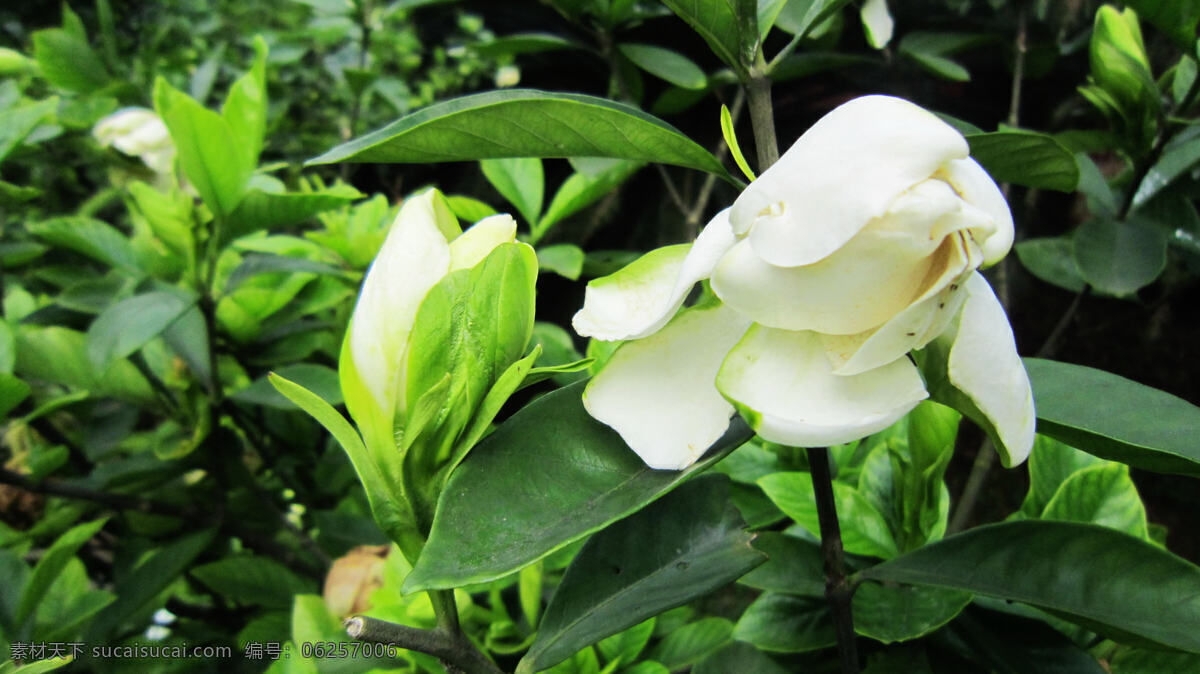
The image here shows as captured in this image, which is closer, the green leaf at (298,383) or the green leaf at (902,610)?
the green leaf at (902,610)

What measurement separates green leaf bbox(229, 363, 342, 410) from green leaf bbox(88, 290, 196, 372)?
0.15m

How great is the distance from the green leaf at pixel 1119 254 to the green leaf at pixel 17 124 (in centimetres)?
136

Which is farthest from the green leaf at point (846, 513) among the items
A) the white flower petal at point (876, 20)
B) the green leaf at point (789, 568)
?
the white flower petal at point (876, 20)

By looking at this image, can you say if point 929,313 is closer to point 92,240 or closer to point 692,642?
point 692,642

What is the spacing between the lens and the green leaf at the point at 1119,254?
0.90 meters

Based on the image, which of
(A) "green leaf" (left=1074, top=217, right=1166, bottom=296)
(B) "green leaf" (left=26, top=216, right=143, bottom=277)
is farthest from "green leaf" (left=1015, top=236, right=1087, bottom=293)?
(B) "green leaf" (left=26, top=216, right=143, bottom=277)

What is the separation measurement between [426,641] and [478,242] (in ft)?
0.79

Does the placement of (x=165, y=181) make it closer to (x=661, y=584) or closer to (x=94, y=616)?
(x=94, y=616)

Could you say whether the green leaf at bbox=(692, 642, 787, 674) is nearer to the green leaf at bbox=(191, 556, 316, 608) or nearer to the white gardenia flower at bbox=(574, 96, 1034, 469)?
the white gardenia flower at bbox=(574, 96, 1034, 469)

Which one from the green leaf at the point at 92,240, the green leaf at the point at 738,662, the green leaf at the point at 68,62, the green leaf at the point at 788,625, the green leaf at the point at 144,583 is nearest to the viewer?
the green leaf at the point at 738,662

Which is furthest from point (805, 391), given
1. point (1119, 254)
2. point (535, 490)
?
point (1119, 254)

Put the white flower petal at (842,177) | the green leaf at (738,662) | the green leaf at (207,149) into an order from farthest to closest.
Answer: the green leaf at (207,149), the green leaf at (738,662), the white flower petal at (842,177)

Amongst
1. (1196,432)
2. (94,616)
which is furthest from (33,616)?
(1196,432)

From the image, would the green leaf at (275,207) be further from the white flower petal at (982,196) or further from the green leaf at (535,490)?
the white flower petal at (982,196)
